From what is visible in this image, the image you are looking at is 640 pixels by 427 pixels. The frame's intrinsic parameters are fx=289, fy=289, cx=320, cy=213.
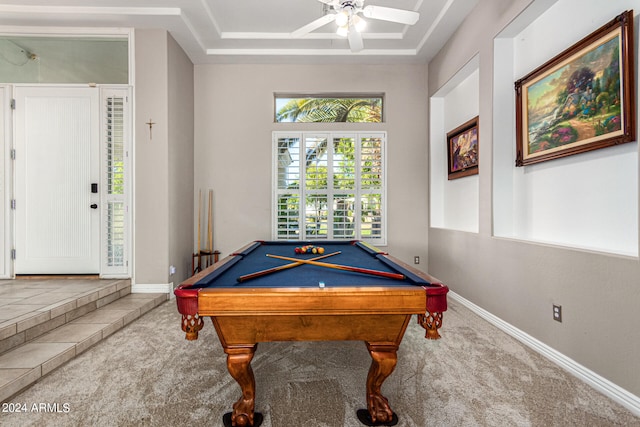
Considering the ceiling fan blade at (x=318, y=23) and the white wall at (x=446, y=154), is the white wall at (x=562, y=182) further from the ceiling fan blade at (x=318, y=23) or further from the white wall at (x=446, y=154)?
the ceiling fan blade at (x=318, y=23)

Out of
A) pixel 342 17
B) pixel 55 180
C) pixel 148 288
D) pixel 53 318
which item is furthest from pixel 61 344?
pixel 342 17

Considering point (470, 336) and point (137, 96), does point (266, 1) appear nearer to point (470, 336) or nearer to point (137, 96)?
point (137, 96)

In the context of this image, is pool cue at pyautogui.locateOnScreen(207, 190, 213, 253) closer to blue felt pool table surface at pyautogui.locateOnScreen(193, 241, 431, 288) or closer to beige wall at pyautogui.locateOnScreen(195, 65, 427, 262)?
beige wall at pyautogui.locateOnScreen(195, 65, 427, 262)

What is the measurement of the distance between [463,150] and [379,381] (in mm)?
2943

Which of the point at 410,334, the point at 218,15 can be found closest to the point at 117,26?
the point at 218,15

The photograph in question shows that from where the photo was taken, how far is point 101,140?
11.0ft

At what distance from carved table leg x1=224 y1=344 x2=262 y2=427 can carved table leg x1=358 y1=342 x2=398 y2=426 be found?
55cm

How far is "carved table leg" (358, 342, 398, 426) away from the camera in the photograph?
53.7 inches

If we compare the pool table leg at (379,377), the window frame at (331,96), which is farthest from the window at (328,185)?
the pool table leg at (379,377)

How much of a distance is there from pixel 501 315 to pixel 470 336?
1.35 ft

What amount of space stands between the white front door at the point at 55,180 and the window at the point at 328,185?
2201mm

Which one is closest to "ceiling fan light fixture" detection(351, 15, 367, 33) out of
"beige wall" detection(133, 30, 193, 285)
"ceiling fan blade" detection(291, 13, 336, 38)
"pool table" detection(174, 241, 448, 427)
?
"ceiling fan blade" detection(291, 13, 336, 38)

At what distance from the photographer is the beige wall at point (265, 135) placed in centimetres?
414

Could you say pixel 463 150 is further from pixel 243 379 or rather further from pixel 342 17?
pixel 243 379
